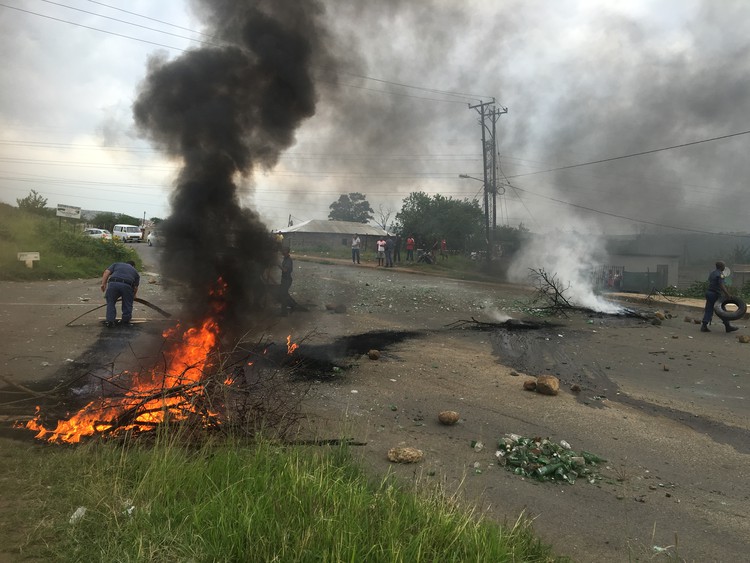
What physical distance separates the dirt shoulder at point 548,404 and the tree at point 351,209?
54.1 metres

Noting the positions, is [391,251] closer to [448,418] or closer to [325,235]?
[325,235]

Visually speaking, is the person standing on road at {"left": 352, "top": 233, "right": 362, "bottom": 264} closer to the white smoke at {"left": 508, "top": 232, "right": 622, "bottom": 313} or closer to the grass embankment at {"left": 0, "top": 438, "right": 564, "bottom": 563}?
the white smoke at {"left": 508, "top": 232, "right": 622, "bottom": 313}

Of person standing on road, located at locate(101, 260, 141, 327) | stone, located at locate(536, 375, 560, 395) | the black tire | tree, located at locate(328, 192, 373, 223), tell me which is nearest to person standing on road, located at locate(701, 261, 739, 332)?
the black tire

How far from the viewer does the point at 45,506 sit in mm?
2764

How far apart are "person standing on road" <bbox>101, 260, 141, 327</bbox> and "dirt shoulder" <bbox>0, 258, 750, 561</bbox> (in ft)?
1.28

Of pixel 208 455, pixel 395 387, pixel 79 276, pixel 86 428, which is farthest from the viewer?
pixel 79 276

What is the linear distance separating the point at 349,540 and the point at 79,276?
54.9 ft

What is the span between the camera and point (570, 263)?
16.3 metres

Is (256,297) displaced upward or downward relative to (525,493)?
upward

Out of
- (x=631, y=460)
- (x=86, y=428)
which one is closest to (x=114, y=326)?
(x=86, y=428)

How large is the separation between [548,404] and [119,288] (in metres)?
7.43

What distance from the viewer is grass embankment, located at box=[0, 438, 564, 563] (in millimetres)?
2328

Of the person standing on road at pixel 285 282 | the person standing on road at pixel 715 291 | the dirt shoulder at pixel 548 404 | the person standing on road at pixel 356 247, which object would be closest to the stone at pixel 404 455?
the dirt shoulder at pixel 548 404

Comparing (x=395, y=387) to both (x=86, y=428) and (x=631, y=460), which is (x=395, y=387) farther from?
(x=86, y=428)
